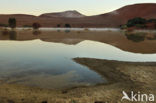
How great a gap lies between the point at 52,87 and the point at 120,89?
4.81 m

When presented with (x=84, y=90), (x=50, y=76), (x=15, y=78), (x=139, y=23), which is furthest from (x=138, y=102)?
(x=139, y=23)

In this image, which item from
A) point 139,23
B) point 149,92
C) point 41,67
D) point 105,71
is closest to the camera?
point 149,92

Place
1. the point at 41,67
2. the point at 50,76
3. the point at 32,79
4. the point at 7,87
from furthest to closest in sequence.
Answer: the point at 41,67 < the point at 50,76 < the point at 32,79 < the point at 7,87

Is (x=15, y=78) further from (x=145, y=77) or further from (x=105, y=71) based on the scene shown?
(x=145, y=77)

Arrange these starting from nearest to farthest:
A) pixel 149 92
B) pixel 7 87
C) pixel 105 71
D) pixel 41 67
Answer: pixel 149 92, pixel 7 87, pixel 105 71, pixel 41 67

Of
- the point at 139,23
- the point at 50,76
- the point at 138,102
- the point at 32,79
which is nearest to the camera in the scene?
the point at 138,102

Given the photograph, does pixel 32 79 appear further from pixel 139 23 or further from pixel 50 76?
pixel 139 23

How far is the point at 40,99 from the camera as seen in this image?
8836mm

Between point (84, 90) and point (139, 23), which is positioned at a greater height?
point (139, 23)

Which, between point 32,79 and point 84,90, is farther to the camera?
point 32,79

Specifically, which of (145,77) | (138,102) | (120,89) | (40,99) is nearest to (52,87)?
(40,99)

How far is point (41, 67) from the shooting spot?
52.5 ft

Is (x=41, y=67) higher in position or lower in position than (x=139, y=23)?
lower

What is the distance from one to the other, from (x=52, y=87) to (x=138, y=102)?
584cm
